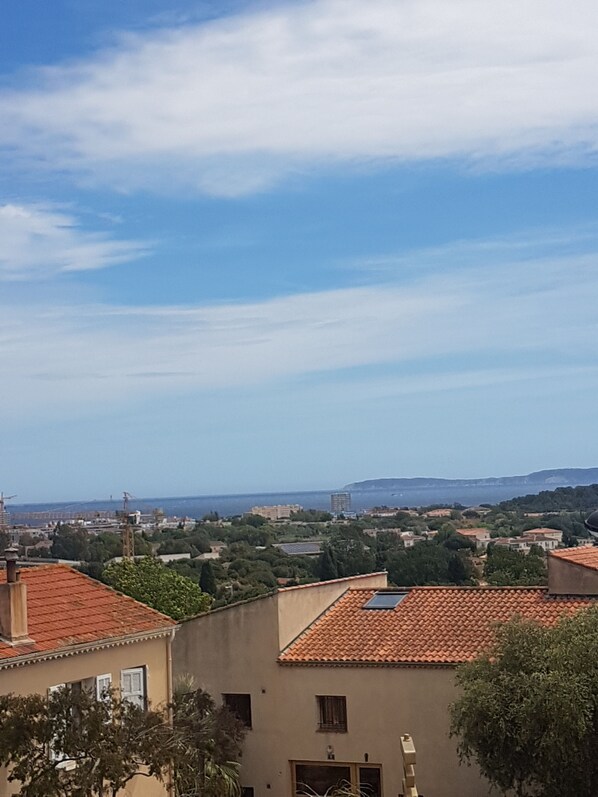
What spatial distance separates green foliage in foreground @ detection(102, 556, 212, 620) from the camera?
157ft

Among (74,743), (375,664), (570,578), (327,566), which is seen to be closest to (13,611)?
(74,743)

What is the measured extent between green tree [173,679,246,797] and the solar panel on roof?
469cm

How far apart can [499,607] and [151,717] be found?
39.8ft

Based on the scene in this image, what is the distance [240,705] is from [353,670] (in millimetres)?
3447

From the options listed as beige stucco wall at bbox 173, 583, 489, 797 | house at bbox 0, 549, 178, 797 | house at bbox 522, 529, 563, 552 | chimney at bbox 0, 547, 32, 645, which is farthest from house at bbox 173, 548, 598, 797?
house at bbox 522, 529, 563, 552

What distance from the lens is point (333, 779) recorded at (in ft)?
96.2

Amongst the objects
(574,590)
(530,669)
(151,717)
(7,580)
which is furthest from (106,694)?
(574,590)

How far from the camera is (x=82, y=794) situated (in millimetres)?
19891

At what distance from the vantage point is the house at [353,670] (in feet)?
92.8

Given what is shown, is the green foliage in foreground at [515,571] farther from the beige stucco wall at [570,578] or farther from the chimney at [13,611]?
the chimney at [13,611]

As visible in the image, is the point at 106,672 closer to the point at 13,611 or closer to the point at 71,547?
the point at 13,611

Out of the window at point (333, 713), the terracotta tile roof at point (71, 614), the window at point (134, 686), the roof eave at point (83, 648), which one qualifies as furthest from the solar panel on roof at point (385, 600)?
the window at point (134, 686)

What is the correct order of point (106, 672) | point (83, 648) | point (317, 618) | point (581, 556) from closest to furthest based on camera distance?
1. point (83, 648)
2. point (106, 672)
3. point (581, 556)
4. point (317, 618)

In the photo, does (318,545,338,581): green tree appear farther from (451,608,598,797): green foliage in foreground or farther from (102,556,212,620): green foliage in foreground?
(451,608,598,797): green foliage in foreground
